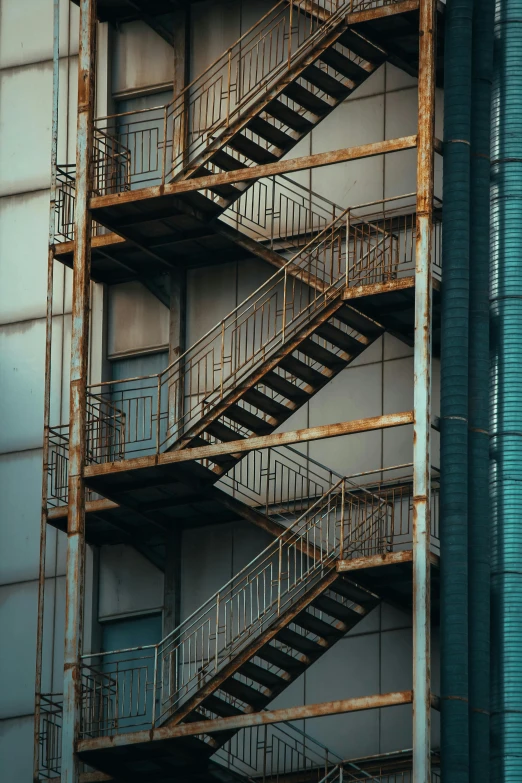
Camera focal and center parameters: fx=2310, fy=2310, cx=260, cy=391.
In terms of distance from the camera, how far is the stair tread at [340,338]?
36688mm

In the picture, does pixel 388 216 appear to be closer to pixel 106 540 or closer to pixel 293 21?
pixel 293 21

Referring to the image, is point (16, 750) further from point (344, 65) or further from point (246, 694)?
point (344, 65)

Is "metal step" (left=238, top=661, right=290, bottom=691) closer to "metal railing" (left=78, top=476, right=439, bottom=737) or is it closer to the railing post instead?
"metal railing" (left=78, top=476, right=439, bottom=737)

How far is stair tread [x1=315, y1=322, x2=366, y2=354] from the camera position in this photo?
120 feet

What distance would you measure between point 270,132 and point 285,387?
4.32m

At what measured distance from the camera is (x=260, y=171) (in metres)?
37.2

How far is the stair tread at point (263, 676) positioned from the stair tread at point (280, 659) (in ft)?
0.58

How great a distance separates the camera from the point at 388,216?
126 feet

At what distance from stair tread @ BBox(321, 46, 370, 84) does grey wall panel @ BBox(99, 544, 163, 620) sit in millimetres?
8928

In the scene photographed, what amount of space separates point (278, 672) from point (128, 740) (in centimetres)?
302

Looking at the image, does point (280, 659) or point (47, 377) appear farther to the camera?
point (47, 377)

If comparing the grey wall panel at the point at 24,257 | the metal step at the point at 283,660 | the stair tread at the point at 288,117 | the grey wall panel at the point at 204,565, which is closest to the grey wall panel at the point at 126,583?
the grey wall panel at the point at 204,565

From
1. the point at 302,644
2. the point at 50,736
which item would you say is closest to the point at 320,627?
the point at 302,644

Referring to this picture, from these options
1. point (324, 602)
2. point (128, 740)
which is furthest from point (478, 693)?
point (128, 740)
